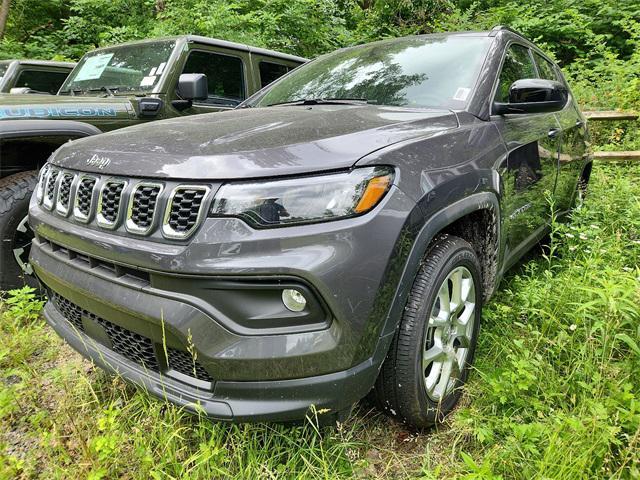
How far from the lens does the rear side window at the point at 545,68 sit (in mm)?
3369

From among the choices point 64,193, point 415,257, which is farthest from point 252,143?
point 64,193

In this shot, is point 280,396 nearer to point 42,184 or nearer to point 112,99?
point 42,184

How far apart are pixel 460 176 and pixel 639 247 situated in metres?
1.71

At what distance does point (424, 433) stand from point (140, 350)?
118 centimetres

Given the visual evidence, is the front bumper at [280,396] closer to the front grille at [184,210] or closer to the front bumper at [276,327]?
the front bumper at [276,327]

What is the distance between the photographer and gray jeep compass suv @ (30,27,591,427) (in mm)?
1345

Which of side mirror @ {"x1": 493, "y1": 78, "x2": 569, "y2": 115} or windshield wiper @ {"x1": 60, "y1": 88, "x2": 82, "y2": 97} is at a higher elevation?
side mirror @ {"x1": 493, "y1": 78, "x2": 569, "y2": 115}

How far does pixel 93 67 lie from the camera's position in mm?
4227

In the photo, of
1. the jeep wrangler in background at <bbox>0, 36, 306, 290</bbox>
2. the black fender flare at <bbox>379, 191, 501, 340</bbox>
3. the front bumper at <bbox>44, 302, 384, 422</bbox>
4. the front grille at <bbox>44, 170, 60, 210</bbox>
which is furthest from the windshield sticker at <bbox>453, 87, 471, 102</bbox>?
the front grille at <bbox>44, 170, 60, 210</bbox>

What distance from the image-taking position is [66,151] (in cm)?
198

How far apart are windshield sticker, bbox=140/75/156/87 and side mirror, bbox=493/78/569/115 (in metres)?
2.81

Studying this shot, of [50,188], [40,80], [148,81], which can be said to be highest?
[148,81]

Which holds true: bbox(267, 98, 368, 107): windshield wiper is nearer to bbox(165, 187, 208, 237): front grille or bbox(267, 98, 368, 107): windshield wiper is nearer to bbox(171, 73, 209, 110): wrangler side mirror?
bbox(171, 73, 209, 110): wrangler side mirror

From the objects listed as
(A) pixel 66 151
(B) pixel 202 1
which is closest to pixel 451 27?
(B) pixel 202 1
